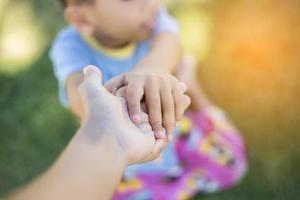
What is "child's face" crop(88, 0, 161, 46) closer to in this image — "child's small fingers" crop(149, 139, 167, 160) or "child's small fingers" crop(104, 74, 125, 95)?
"child's small fingers" crop(104, 74, 125, 95)

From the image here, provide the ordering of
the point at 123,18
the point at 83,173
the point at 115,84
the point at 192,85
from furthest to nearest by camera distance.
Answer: the point at 192,85 < the point at 123,18 < the point at 115,84 < the point at 83,173

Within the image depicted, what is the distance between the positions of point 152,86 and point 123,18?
424 millimetres

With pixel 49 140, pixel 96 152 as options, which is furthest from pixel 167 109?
pixel 49 140

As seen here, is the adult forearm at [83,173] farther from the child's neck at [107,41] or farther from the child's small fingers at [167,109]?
the child's neck at [107,41]

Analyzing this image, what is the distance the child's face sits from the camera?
1668mm

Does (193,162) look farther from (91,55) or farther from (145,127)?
(145,127)

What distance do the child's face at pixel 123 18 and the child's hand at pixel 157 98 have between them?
35 centimetres

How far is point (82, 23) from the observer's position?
173 centimetres

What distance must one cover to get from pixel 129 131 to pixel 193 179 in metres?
0.84

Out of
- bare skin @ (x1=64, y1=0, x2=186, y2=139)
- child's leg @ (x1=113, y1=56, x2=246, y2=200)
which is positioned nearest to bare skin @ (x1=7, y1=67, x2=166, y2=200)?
bare skin @ (x1=64, y1=0, x2=186, y2=139)

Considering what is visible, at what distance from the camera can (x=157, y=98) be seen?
130 centimetres

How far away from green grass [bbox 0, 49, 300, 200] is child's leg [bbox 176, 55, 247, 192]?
41 mm

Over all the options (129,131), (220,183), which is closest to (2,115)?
(220,183)

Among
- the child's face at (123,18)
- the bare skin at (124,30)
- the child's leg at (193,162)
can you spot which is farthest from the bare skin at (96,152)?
the child's leg at (193,162)
